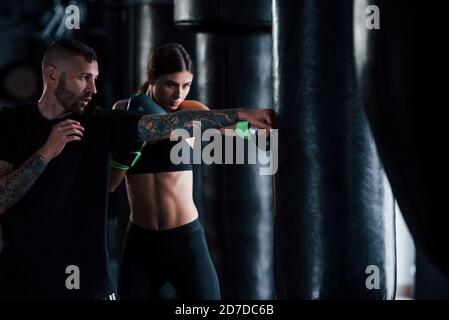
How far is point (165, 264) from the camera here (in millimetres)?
4148

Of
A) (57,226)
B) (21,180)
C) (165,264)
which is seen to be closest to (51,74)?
(21,180)

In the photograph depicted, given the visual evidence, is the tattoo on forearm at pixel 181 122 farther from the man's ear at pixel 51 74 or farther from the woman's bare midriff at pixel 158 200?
the woman's bare midriff at pixel 158 200

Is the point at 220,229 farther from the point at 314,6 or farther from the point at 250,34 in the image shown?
the point at 314,6

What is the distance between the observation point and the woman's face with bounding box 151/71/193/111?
4.02 metres

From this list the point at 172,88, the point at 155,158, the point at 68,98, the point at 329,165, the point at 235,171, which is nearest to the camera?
the point at 329,165

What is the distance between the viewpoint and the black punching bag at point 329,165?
2.90m

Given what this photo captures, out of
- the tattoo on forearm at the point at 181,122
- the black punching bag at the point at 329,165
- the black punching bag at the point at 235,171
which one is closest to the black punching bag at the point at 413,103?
the black punching bag at the point at 329,165

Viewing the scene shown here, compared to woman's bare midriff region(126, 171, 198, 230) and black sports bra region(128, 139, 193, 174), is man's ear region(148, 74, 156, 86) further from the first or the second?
woman's bare midriff region(126, 171, 198, 230)

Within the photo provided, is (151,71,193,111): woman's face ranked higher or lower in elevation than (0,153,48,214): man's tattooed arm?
higher

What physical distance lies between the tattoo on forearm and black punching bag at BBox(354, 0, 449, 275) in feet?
2.93

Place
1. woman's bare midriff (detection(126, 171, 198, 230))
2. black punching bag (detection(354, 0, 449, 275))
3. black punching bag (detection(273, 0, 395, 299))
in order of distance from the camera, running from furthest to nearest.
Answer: woman's bare midriff (detection(126, 171, 198, 230))
black punching bag (detection(273, 0, 395, 299))
black punching bag (detection(354, 0, 449, 275))

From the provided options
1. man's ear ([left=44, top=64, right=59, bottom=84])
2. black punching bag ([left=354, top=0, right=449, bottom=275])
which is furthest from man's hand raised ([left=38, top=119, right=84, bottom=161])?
black punching bag ([left=354, top=0, right=449, bottom=275])

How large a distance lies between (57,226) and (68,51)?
1.90 feet

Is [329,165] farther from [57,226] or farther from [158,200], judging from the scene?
[158,200]
